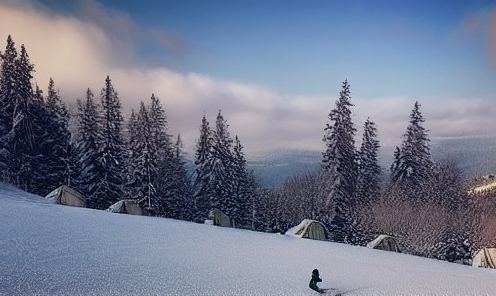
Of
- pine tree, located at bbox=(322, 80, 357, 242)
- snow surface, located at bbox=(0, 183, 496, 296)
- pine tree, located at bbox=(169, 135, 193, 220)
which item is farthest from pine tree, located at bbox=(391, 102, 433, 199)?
snow surface, located at bbox=(0, 183, 496, 296)

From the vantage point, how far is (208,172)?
33219 mm

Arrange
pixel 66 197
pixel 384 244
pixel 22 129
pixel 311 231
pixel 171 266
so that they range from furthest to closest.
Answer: pixel 22 129
pixel 66 197
pixel 311 231
pixel 384 244
pixel 171 266

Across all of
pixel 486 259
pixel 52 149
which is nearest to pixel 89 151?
pixel 52 149

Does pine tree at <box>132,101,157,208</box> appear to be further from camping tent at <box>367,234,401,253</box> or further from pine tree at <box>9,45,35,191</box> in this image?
camping tent at <box>367,234,401,253</box>

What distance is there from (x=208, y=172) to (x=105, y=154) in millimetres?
9968

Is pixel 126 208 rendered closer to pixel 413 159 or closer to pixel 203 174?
pixel 203 174

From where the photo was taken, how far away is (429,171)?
3284 cm

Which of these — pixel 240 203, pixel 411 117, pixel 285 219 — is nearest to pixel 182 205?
pixel 240 203

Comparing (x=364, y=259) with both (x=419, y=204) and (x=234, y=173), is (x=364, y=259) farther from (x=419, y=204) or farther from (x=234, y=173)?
(x=234, y=173)

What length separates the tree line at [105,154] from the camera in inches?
1033

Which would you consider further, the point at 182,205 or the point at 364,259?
the point at 182,205

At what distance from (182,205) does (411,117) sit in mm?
23928

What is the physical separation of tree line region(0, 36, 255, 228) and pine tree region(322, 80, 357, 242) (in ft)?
31.2

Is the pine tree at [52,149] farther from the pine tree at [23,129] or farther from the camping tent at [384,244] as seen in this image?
the camping tent at [384,244]
